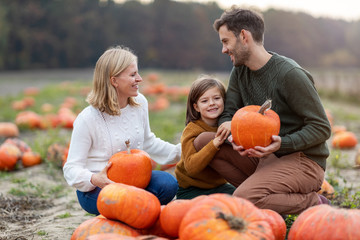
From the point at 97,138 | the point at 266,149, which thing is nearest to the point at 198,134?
the point at 266,149

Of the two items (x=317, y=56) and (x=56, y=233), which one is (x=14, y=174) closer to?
(x=56, y=233)

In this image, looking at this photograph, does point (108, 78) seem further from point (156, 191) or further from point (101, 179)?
point (156, 191)

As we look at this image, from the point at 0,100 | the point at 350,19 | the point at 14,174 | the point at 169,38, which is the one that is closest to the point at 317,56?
the point at 350,19

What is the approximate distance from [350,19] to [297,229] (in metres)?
55.5

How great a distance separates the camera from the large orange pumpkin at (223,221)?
185 centimetres

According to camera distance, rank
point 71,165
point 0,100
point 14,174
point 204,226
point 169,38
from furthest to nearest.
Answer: point 169,38 → point 0,100 → point 14,174 → point 71,165 → point 204,226

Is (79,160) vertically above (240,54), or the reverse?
(240,54)

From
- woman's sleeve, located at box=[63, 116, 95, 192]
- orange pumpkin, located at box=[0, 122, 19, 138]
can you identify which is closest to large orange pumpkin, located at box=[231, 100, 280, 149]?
woman's sleeve, located at box=[63, 116, 95, 192]

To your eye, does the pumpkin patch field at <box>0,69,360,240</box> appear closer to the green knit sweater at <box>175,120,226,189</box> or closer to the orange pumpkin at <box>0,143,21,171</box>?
the orange pumpkin at <box>0,143,21,171</box>

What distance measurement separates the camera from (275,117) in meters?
2.80

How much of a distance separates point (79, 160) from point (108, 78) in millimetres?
675

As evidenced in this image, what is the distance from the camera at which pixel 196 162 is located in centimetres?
314

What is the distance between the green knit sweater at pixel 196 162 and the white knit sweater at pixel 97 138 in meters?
0.39

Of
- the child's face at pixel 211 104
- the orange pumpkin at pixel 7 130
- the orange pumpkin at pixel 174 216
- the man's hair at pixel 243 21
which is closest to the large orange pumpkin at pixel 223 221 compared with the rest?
the orange pumpkin at pixel 174 216
